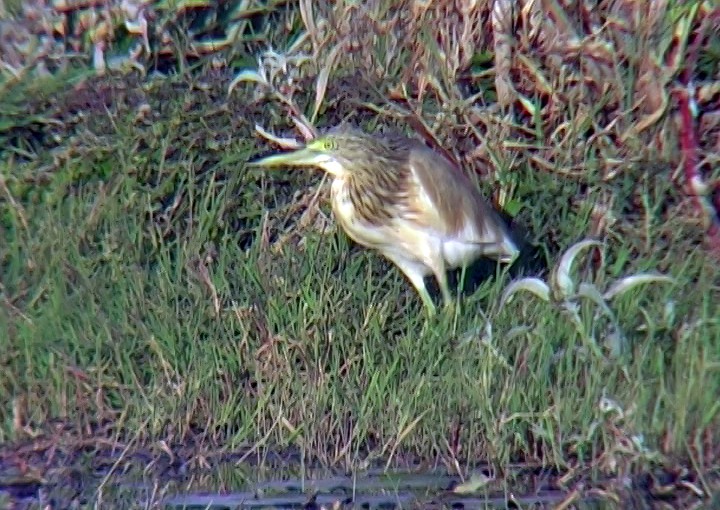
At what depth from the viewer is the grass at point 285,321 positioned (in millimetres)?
5191

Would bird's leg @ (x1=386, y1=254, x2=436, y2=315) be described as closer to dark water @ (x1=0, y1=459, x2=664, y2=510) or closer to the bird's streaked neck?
the bird's streaked neck

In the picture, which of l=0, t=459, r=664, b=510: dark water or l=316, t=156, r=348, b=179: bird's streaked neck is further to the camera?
l=316, t=156, r=348, b=179: bird's streaked neck

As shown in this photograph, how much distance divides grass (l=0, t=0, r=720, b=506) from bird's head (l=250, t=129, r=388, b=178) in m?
0.36

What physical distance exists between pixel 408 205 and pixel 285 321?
713mm

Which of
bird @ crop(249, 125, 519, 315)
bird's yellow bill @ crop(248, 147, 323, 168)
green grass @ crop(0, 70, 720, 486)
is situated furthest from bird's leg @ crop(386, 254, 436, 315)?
bird's yellow bill @ crop(248, 147, 323, 168)

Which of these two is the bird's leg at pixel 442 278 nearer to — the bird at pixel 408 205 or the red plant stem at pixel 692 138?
the bird at pixel 408 205

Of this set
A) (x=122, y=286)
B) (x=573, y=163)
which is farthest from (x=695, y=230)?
(x=122, y=286)

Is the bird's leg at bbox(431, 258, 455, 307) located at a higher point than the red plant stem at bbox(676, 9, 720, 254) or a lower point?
lower

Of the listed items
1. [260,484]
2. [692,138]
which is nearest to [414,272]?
[260,484]

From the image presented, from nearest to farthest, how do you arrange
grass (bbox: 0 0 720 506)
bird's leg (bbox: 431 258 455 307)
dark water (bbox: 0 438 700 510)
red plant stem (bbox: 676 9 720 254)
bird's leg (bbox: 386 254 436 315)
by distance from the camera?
dark water (bbox: 0 438 700 510)
grass (bbox: 0 0 720 506)
bird's leg (bbox: 431 258 455 307)
bird's leg (bbox: 386 254 436 315)
red plant stem (bbox: 676 9 720 254)

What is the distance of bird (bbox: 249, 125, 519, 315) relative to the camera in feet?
19.1

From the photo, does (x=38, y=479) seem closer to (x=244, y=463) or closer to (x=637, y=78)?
(x=244, y=463)

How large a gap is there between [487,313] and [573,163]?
903 mm

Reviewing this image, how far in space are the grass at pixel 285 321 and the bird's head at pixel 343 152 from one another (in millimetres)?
357
